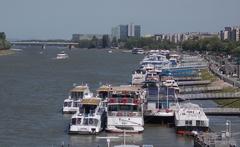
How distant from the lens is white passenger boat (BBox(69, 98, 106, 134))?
105ft

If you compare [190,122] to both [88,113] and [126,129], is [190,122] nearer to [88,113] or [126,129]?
[126,129]

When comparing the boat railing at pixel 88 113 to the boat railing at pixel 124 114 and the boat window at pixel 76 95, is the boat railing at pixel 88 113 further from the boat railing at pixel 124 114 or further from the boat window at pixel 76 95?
the boat window at pixel 76 95

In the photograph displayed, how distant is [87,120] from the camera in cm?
3231

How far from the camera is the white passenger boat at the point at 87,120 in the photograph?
3203cm

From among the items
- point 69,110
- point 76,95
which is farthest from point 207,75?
point 69,110

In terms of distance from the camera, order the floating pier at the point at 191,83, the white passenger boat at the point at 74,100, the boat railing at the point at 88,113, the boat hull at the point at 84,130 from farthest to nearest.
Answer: the floating pier at the point at 191,83 → the white passenger boat at the point at 74,100 → the boat railing at the point at 88,113 → the boat hull at the point at 84,130

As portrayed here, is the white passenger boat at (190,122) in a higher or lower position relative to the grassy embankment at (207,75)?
higher

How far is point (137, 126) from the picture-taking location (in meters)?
32.4

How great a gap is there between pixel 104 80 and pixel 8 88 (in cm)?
1134

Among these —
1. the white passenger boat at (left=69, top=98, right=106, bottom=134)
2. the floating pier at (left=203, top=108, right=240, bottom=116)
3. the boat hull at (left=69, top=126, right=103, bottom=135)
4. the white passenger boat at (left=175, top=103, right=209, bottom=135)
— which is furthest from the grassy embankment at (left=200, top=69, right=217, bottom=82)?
the boat hull at (left=69, top=126, right=103, bottom=135)

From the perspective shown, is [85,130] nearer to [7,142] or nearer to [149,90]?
[7,142]

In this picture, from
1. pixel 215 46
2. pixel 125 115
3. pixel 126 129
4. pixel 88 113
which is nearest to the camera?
pixel 126 129

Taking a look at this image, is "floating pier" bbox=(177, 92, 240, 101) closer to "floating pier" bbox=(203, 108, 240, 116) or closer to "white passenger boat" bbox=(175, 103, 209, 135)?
"floating pier" bbox=(203, 108, 240, 116)

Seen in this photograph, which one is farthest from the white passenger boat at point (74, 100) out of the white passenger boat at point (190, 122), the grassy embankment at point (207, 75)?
the grassy embankment at point (207, 75)
